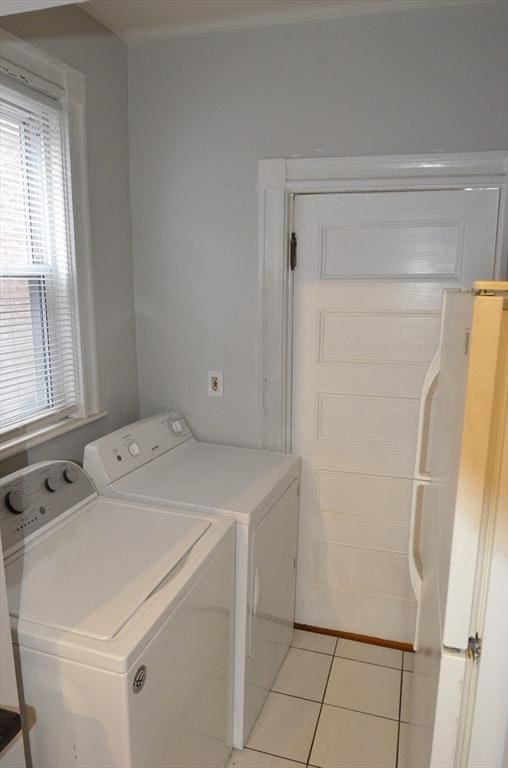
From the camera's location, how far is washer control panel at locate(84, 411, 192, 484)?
1.88 m

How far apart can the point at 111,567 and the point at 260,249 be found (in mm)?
1407

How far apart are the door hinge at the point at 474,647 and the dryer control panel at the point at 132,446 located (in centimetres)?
136

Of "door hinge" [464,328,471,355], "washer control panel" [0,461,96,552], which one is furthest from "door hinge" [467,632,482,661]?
"washer control panel" [0,461,96,552]

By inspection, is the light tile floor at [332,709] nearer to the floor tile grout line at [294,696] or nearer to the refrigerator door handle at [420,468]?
the floor tile grout line at [294,696]

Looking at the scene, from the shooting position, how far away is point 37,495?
1589 millimetres

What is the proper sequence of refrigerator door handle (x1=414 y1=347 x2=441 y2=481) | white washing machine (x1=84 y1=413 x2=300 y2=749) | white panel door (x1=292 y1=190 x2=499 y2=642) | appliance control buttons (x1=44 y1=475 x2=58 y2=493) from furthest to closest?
white panel door (x1=292 y1=190 x2=499 y2=642) < white washing machine (x1=84 y1=413 x2=300 y2=749) < appliance control buttons (x1=44 y1=475 x2=58 y2=493) < refrigerator door handle (x1=414 y1=347 x2=441 y2=481)

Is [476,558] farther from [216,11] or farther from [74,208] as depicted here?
[216,11]

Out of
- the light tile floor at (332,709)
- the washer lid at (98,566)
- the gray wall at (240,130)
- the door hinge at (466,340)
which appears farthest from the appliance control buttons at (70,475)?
the door hinge at (466,340)

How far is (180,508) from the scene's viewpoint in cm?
177

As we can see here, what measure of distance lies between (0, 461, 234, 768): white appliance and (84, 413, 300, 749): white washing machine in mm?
69

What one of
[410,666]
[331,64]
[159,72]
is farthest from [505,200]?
[410,666]

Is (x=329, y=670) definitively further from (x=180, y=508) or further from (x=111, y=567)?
(x=111, y=567)

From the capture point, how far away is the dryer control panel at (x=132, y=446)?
1.88 meters

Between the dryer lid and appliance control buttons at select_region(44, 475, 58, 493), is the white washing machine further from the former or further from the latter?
appliance control buttons at select_region(44, 475, 58, 493)
